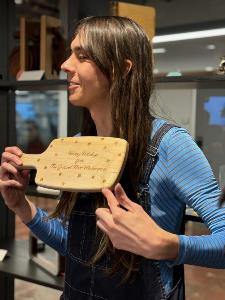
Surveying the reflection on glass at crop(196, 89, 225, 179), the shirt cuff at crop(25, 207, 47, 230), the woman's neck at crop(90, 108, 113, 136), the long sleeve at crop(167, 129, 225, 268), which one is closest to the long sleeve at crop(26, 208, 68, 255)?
the shirt cuff at crop(25, 207, 47, 230)

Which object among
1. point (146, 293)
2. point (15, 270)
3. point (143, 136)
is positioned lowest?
point (15, 270)

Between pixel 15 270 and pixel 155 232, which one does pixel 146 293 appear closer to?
pixel 155 232

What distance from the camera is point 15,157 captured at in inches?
48.6

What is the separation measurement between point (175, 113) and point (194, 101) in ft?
0.54

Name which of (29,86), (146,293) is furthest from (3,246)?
(146,293)

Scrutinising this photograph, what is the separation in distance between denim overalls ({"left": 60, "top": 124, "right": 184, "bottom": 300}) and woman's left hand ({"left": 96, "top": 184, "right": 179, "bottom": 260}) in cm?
24

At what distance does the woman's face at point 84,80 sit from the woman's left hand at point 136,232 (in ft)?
1.25

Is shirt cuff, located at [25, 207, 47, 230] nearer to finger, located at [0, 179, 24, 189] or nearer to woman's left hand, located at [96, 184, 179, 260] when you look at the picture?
finger, located at [0, 179, 24, 189]

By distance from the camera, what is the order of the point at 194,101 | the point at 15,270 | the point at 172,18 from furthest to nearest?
the point at 172,18 → the point at 194,101 → the point at 15,270

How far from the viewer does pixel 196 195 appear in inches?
39.8

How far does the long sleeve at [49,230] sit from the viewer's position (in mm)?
1397

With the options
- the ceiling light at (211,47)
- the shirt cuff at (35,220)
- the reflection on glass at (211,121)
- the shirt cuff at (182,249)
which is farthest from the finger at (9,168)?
the ceiling light at (211,47)

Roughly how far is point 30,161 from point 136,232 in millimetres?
467

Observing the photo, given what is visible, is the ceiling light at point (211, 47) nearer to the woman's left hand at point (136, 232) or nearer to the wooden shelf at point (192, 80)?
the wooden shelf at point (192, 80)
